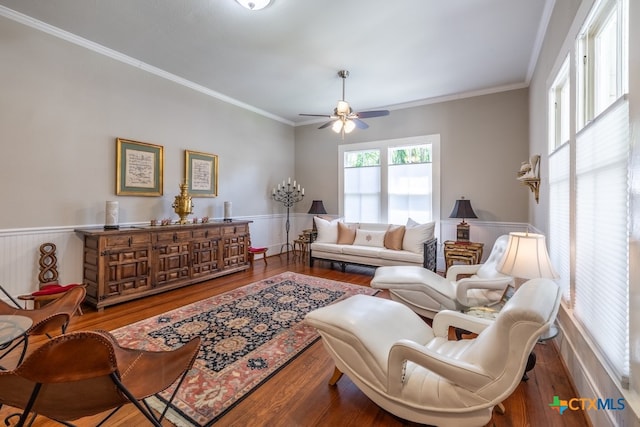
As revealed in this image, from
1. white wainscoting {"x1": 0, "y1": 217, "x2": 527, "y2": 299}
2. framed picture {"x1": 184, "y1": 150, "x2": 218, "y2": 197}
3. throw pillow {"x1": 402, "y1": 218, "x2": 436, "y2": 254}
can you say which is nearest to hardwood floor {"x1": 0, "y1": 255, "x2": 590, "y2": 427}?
white wainscoting {"x1": 0, "y1": 217, "x2": 527, "y2": 299}

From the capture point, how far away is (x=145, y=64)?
13.0ft

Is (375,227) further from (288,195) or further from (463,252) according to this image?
(288,195)

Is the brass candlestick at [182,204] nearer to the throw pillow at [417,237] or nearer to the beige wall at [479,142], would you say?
the throw pillow at [417,237]

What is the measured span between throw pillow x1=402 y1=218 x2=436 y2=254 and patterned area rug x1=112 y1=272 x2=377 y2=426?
1.05 meters

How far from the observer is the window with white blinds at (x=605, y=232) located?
1.30 meters

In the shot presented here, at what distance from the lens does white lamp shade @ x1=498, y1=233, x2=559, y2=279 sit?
74.9 inches

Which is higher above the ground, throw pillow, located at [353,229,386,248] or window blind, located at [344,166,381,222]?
window blind, located at [344,166,381,222]

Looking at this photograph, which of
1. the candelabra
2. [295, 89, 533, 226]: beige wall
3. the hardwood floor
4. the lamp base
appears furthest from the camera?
the candelabra

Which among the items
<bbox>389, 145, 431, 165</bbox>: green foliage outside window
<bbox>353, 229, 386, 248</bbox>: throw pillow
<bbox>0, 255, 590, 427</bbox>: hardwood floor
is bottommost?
<bbox>0, 255, 590, 427</bbox>: hardwood floor

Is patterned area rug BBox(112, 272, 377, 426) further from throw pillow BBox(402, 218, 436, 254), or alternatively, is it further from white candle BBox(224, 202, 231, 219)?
white candle BBox(224, 202, 231, 219)

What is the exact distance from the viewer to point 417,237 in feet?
14.9

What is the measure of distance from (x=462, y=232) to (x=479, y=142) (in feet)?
5.12

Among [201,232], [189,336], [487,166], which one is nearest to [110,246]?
[201,232]

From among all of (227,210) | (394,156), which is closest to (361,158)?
(394,156)
